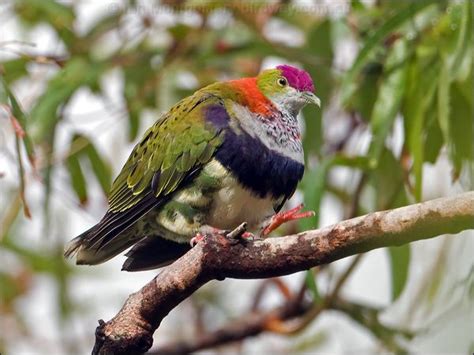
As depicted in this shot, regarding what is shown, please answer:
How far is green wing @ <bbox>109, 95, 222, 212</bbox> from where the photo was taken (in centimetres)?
390

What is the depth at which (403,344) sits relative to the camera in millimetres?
5395

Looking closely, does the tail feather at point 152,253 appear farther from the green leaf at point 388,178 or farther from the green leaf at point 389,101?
the green leaf at point 388,178

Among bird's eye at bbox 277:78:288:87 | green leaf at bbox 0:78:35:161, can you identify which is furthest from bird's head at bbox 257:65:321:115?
green leaf at bbox 0:78:35:161

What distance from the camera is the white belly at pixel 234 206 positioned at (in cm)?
381

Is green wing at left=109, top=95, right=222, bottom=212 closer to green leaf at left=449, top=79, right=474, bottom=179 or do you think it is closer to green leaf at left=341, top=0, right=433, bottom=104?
green leaf at left=341, top=0, right=433, bottom=104

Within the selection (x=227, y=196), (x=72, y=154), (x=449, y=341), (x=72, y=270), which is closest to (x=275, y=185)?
(x=227, y=196)

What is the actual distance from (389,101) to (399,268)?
888 millimetres

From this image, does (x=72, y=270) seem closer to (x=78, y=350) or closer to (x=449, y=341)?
(x=78, y=350)

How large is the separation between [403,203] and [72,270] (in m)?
2.52

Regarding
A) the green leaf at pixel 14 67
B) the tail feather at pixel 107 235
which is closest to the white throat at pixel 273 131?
the tail feather at pixel 107 235

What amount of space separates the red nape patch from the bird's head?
31 millimetres

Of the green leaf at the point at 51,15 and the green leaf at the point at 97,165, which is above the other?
the green leaf at the point at 51,15

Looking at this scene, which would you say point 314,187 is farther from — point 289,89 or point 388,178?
point 388,178

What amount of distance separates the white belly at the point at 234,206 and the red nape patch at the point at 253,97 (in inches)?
14.2
